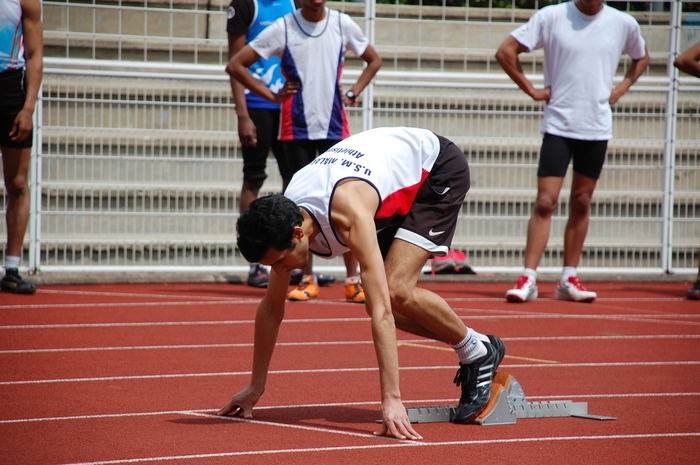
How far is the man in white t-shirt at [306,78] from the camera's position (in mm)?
6758

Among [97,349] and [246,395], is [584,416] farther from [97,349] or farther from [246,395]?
[97,349]

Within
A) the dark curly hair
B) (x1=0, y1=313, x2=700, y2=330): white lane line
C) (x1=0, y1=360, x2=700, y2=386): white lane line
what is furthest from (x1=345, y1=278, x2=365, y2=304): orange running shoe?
the dark curly hair

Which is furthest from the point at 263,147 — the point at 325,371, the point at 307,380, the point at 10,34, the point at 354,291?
the point at 307,380

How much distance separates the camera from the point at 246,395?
369 centimetres

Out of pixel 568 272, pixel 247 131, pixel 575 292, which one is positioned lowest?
pixel 575 292

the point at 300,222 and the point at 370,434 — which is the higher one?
the point at 300,222

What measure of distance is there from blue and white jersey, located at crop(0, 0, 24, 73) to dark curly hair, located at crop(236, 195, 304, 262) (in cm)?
382

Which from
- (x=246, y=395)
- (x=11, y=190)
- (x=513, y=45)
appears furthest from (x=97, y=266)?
(x=246, y=395)

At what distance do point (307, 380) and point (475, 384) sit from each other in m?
1.03

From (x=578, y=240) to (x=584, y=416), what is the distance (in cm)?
360

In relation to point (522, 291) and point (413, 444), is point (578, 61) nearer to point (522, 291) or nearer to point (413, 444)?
point (522, 291)

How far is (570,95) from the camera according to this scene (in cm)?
699

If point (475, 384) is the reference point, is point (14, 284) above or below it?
below

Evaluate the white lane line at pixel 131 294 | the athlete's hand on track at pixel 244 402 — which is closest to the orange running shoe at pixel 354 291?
the white lane line at pixel 131 294
